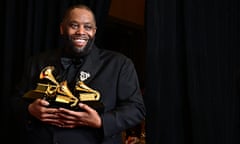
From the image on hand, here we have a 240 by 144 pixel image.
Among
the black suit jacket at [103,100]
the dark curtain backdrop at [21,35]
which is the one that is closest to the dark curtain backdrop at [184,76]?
the black suit jacket at [103,100]

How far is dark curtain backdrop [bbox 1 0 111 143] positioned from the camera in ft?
7.37

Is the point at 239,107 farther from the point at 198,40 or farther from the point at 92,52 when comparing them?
the point at 92,52

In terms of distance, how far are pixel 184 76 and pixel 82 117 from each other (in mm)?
820

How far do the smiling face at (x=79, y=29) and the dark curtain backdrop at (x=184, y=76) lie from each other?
1.73 feet

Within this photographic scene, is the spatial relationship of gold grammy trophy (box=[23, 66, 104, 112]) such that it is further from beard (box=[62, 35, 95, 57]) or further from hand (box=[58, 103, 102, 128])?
beard (box=[62, 35, 95, 57])

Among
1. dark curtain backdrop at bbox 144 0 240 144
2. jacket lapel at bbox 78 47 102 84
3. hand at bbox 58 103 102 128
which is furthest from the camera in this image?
dark curtain backdrop at bbox 144 0 240 144

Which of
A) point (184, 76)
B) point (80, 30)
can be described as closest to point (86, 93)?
point (80, 30)

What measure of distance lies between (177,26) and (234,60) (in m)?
0.40

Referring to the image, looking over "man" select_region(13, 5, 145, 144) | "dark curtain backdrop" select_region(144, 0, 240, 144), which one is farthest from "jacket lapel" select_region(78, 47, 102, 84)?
"dark curtain backdrop" select_region(144, 0, 240, 144)

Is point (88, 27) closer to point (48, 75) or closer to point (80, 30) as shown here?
point (80, 30)

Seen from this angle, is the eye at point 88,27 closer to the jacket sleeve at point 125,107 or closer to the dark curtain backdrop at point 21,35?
the jacket sleeve at point 125,107

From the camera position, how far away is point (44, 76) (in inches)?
53.5

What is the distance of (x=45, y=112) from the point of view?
1.29 m

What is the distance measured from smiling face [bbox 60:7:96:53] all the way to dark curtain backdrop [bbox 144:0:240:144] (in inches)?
20.8
